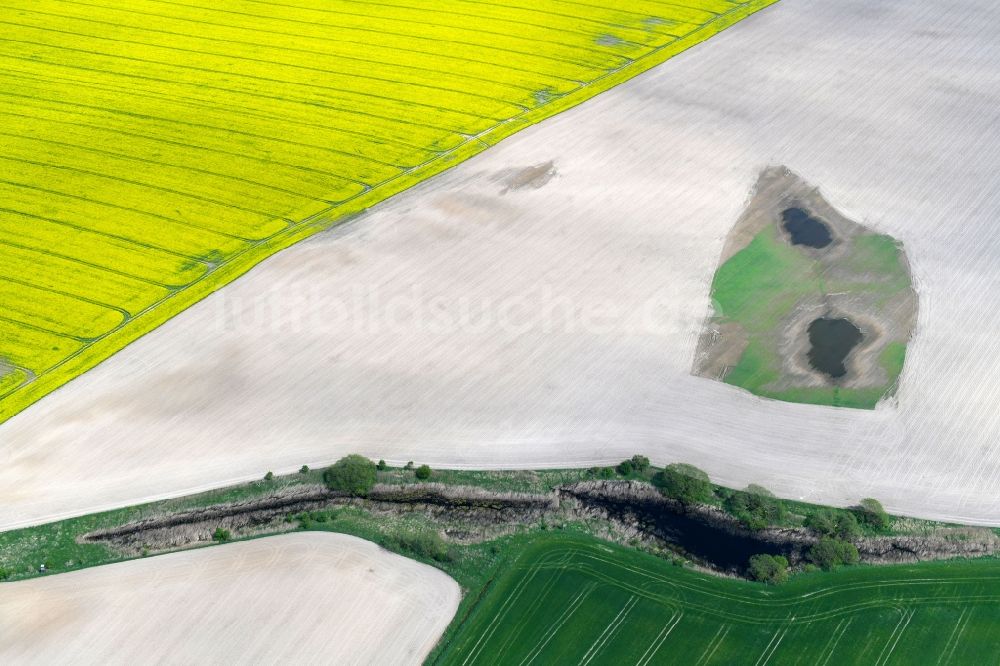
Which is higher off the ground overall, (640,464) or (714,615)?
(640,464)

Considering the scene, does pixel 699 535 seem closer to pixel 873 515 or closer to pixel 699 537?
pixel 699 537

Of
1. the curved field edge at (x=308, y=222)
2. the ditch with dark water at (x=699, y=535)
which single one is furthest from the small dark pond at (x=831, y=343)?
the curved field edge at (x=308, y=222)

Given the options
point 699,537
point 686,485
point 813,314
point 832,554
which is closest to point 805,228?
point 813,314

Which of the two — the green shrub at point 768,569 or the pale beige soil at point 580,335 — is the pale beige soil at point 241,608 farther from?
the green shrub at point 768,569

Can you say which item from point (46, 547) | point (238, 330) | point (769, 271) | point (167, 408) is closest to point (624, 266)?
point (769, 271)

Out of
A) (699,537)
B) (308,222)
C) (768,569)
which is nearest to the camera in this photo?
(768,569)

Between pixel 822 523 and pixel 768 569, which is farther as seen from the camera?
pixel 822 523

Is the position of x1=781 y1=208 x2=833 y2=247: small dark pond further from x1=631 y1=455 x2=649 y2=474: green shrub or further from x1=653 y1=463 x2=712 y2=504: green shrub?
x1=631 y1=455 x2=649 y2=474: green shrub
